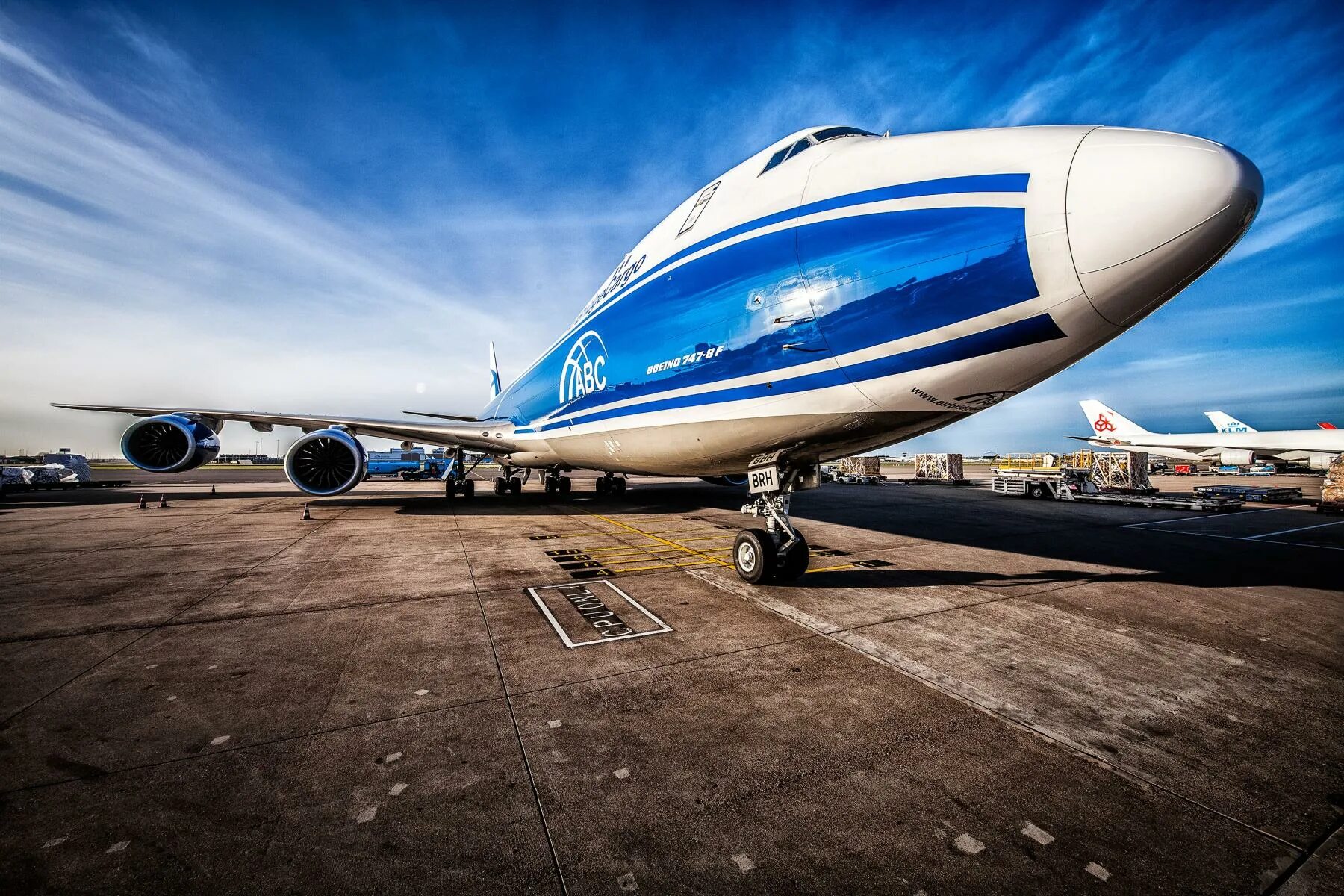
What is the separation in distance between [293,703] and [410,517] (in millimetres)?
11293

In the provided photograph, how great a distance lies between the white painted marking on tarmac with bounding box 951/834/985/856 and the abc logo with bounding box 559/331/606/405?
23.1 ft

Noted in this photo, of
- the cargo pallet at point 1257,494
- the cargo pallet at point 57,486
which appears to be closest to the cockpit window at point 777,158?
the cargo pallet at point 1257,494

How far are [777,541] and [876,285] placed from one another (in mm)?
3785

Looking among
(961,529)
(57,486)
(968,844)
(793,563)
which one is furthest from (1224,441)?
(57,486)

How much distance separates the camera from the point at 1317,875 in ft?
7.11

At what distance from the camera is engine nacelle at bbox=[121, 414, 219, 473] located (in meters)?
13.5

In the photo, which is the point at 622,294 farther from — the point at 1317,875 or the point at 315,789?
the point at 1317,875

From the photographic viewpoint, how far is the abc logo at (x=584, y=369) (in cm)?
841

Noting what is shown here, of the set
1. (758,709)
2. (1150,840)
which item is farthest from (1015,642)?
(758,709)

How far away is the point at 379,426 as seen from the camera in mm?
14461

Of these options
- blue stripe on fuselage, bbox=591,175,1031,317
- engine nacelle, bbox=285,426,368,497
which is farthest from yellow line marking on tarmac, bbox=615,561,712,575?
engine nacelle, bbox=285,426,368,497

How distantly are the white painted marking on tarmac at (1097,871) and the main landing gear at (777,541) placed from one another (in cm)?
456

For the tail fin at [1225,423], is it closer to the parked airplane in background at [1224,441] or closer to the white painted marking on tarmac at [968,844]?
the parked airplane in background at [1224,441]

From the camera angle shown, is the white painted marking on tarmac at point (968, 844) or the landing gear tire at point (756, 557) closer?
the white painted marking on tarmac at point (968, 844)
